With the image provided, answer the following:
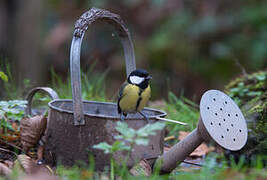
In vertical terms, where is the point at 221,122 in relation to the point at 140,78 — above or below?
below

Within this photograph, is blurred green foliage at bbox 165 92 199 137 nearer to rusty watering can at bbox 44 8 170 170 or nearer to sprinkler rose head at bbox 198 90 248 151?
rusty watering can at bbox 44 8 170 170

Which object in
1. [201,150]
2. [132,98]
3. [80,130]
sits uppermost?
[132,98]

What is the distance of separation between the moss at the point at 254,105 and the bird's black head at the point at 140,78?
932 mm

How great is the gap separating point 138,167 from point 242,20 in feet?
19.2

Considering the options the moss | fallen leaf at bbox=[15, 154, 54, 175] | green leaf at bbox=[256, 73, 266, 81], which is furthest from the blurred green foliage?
fallen leaf at bbox=[15, 154, 54, 175]

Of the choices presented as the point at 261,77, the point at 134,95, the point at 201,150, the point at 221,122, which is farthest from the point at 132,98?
the point at 261,77

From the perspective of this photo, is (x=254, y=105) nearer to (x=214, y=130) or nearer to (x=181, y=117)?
(x=181, y=117)

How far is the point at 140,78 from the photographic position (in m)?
2.57

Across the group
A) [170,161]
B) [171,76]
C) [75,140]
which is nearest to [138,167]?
[170,161]

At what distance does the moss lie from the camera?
2881mm

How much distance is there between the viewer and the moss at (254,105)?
9.45ft

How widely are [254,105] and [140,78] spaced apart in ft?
4.00

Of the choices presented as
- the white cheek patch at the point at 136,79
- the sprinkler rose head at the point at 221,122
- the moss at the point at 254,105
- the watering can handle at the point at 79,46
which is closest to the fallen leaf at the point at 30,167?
the watering can handle at the point at 79,46

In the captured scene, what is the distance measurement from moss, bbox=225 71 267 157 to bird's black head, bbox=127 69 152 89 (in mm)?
932
